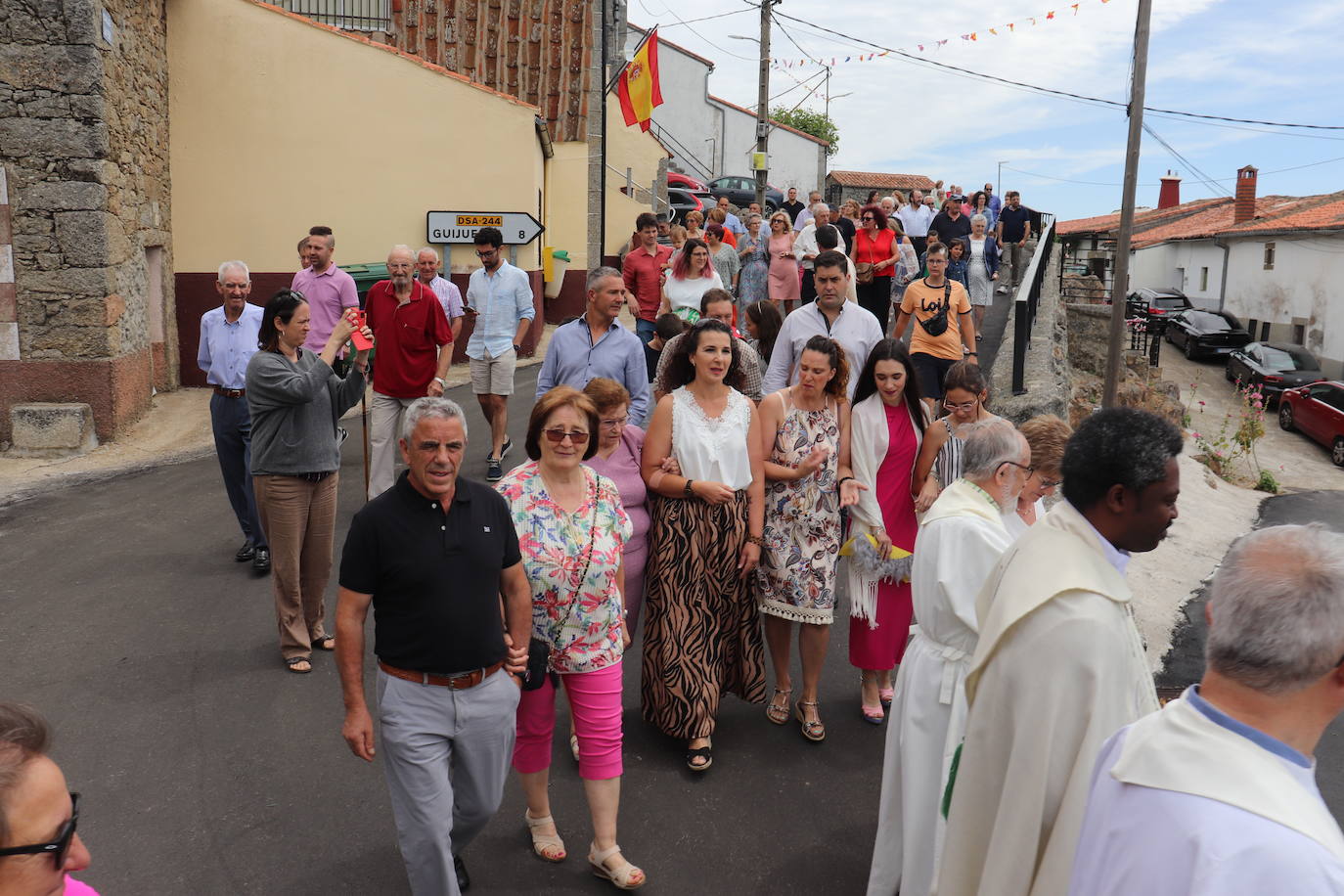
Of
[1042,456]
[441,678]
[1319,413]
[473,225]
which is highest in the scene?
[473,225]

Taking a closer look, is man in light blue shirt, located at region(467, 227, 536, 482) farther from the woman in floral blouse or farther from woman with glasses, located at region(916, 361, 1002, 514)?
the woman in floral blouse

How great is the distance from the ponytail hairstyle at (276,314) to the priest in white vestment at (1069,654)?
12.9 feet

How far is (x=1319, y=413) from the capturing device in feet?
72.3

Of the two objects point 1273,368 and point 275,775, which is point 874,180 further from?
point 275,775

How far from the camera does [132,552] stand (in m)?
7.39

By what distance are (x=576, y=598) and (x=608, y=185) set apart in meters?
23.4

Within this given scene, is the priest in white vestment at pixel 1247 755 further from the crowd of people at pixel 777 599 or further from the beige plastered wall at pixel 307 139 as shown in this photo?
the beige plastered wall at pixel 307 139

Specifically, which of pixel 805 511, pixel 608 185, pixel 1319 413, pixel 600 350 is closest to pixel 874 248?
pixel 600 350

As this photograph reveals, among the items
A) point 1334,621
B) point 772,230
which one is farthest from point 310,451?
point 772,230

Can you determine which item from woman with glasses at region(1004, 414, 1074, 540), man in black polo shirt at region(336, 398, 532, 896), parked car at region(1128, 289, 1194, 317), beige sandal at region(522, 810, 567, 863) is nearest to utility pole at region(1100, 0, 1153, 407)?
woman with glasses at region(1004, 414, 1074, 540)

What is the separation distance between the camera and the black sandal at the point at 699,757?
4.72m

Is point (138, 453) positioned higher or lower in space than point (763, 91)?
lower

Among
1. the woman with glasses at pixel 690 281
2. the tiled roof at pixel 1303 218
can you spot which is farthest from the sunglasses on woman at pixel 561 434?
the tiled roof at pixel 1303 218

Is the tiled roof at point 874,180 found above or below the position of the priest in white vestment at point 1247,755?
above
